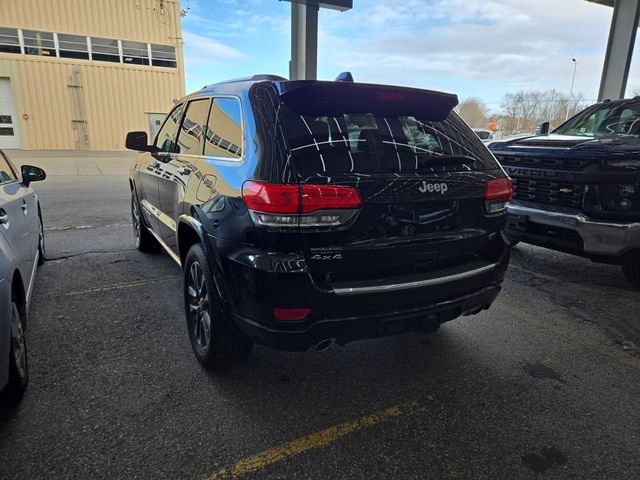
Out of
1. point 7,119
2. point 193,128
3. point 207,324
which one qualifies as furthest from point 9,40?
point 207,324

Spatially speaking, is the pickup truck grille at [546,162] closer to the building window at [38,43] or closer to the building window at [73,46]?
the building window at [73,46]

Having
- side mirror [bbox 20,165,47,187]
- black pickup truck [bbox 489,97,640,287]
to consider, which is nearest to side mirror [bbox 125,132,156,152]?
side mirror [bbox 20,165,47,187]

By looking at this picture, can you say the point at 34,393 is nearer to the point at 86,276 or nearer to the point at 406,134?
the point at 86,276

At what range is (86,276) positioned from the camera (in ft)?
14.8

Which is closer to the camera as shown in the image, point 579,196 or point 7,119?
point 579,196

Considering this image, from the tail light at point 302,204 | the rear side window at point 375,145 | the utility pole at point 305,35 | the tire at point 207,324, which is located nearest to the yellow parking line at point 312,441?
the tire at point 207,324

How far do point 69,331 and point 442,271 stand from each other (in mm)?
2741

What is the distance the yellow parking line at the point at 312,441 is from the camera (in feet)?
6.63

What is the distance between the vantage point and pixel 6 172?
379cm

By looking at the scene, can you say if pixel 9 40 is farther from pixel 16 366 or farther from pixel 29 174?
pixel 16 366

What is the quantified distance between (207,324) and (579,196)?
3.54 m

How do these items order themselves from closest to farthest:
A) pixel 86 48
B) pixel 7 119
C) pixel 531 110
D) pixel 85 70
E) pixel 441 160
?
pixel 441 160 → pixel 7 119 → pixel 86 48 → pixel 85 70 → pixel 531 110

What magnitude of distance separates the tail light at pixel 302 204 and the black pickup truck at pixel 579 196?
114 inches

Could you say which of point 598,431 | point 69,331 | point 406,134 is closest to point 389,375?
point 598,431
